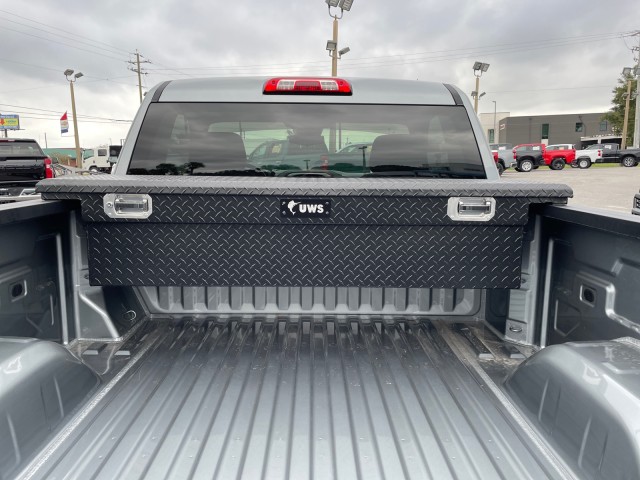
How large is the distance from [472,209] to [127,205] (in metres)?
1.46

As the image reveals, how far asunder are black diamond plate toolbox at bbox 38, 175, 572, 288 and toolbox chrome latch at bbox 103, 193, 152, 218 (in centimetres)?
3

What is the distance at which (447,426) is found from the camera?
6.14ft

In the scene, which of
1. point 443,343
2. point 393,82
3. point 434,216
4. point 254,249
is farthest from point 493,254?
point 393,82

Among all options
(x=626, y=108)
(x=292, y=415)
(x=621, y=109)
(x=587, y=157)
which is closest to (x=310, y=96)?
(x=292, y=415)

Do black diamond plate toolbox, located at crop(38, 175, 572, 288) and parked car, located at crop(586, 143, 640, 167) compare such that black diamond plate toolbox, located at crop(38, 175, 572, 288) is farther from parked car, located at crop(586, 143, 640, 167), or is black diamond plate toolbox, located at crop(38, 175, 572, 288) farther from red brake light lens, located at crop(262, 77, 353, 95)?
parked car, located at crop(586, 143, 640, 167)

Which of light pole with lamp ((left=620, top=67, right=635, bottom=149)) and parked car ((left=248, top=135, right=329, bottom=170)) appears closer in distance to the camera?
parked car ((left=248, top=135, right=329, bottom=170))

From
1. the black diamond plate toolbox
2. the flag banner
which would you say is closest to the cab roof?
the black diamond plate toolbox

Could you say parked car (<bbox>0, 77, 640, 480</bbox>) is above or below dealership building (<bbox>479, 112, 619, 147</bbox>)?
below

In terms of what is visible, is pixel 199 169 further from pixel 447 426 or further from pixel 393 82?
pixel 447 426

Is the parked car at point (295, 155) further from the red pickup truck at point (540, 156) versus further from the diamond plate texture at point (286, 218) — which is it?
the red pickup truck at point (540, 156)

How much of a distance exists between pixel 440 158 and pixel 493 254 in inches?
30.9

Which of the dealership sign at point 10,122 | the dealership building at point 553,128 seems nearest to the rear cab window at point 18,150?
the dealership building at point 553,128

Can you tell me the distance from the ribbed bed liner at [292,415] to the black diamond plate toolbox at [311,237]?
42 cm

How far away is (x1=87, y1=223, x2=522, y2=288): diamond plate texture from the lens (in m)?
2.15
